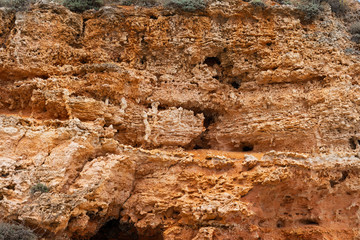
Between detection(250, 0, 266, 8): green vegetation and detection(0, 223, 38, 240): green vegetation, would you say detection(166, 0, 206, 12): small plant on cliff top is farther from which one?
detection(0, 223, 38, 240): green vegetation

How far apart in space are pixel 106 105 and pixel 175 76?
107 inches

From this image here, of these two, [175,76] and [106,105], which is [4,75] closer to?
[106,105]

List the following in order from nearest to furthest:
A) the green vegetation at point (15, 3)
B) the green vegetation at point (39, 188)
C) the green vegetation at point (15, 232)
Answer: the green vegetation at point (15, 232) → the green vegetation at point (39, 188) → the green vegetation at point (15, 3)

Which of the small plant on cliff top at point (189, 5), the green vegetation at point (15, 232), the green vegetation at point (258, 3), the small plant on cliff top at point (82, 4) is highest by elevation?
the green vegetation at point (258, 3)

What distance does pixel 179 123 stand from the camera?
32.0ft

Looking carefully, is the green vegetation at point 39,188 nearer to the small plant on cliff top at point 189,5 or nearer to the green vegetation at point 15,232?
the green vegetation at point 15,232

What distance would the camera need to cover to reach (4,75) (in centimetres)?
926

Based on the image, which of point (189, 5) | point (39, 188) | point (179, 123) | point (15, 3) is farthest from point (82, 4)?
point (39, 188)

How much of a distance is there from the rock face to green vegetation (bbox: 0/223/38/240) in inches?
11.5

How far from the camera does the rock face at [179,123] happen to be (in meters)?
7.04

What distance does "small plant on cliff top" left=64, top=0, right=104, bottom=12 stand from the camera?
1093 cm

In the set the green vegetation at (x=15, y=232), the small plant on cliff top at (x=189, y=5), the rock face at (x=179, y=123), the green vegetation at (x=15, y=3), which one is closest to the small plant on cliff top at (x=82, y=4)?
the rock face at (x=179, y=123)

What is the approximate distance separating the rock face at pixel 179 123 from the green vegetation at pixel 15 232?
0.29 meters

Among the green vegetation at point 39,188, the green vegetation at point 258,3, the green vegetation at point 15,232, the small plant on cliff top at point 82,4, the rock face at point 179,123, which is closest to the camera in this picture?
the green vegetation at point 15,232
